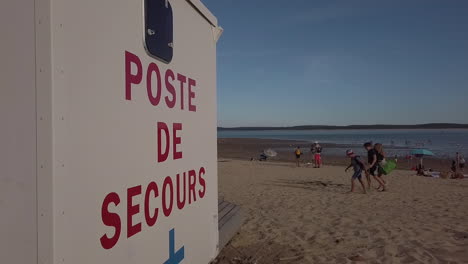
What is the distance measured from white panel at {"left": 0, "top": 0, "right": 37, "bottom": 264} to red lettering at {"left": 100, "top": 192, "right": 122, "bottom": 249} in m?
0.39

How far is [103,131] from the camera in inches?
72.4

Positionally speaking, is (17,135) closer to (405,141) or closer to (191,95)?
(191,95)

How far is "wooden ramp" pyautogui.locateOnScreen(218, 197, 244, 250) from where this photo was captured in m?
4.19

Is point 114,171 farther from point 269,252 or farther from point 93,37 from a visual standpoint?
point 269,252

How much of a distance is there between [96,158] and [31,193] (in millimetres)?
355

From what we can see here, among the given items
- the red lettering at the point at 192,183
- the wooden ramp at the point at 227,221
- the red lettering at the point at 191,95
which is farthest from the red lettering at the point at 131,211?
the wooden ramp at the point at 227,221

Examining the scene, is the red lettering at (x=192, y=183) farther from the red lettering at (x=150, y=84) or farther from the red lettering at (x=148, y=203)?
the red lettering at (x=150, y=84)

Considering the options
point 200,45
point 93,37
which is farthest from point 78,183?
point 200,45

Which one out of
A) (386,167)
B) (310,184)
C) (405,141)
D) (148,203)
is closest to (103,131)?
(148,203)

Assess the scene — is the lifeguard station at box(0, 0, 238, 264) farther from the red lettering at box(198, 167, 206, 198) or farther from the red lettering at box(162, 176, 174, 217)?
the red lettering at box(198, 167, 206, 198)

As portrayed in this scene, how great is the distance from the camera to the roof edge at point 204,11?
306 centimetres

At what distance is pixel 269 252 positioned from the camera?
474cm

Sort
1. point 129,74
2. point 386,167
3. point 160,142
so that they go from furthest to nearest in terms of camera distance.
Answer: point 386,167
point 160,142
point 129,74

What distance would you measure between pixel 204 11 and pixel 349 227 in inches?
166
